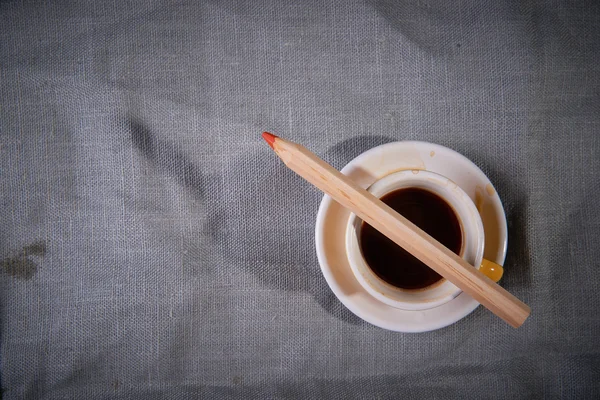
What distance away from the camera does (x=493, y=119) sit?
52cm

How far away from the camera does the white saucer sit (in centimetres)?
46

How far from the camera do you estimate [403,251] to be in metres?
0.48

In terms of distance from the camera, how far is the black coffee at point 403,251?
465mm

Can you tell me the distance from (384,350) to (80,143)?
15.6 inches

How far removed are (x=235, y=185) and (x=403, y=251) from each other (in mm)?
188

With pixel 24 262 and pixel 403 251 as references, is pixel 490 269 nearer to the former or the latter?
pixel 403 251

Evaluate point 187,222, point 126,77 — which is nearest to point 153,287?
point 187,222

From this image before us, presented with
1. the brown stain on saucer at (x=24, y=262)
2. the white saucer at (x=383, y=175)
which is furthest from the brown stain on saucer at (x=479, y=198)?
the brown stain on saucer at (x=24, y=262)

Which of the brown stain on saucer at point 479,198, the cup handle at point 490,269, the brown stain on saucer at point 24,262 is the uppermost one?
the brown stain on saucer at point 479,198

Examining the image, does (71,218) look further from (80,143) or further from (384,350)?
(384,350)

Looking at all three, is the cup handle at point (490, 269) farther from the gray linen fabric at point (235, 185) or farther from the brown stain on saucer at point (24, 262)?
the brown stain on saucer at point (24, 262)

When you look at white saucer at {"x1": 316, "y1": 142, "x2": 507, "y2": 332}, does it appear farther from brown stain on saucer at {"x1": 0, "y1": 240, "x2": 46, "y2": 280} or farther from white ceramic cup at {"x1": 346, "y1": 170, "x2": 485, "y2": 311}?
brown stain on saucer at {"x1": 0, "y1": 240, "x2": 46, "y2": 280}

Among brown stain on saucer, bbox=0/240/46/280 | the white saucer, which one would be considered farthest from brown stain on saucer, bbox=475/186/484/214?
brown stain on saucer, bbox=0/240/46/280

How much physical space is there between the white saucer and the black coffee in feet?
0.08
